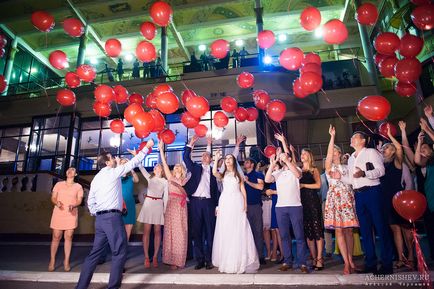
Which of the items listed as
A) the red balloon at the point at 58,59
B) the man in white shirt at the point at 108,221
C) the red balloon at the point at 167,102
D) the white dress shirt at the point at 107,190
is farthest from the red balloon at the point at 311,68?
the red balloon at the point at 58,59

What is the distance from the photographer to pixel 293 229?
12.6 ft

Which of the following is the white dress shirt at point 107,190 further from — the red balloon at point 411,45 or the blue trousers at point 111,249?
the red balloon at point 411,45

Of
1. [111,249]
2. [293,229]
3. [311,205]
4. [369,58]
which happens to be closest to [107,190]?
[111,249]

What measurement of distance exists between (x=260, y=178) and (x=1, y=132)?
14.6 meters

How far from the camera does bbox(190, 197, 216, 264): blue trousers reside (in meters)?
4.21

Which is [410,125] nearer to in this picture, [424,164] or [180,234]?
[424,164]

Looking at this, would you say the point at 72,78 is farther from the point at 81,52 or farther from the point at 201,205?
the point at 81,52

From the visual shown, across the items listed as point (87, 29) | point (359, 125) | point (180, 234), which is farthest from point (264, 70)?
point (87, 29)

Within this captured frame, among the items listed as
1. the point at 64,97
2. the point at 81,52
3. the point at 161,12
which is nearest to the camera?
the point at 161,12

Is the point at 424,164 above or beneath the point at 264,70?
beneath

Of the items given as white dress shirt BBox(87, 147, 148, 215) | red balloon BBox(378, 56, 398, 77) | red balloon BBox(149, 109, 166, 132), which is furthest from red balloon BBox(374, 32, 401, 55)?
white dress shirt BBox(87, 147, 148, 215)

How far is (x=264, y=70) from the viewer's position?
416 inches

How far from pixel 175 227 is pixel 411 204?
3.33m

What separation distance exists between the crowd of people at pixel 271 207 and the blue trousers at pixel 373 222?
12 mm
